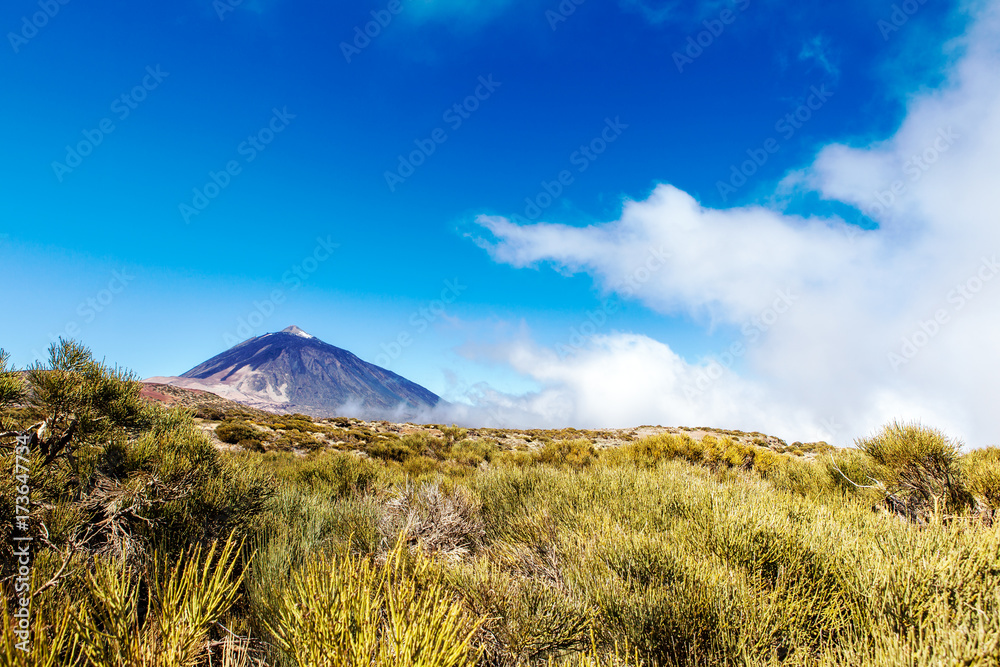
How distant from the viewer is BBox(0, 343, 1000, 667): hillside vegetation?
4.77ft

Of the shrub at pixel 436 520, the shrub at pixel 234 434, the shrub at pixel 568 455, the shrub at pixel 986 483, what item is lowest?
the shrub at pixel 234 434

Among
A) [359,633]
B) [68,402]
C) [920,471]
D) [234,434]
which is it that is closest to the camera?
[359,633]

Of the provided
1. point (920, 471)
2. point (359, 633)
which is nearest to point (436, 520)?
point (359, 633)

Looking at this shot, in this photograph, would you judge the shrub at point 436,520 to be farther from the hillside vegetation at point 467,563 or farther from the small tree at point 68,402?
the small tree at point 68,402

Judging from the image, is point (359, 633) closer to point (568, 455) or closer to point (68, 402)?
point (68, 402)

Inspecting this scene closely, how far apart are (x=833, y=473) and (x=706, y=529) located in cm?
492

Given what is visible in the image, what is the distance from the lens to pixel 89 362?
3.65m

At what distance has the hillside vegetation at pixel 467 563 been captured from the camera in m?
1.45

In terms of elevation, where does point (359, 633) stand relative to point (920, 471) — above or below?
below

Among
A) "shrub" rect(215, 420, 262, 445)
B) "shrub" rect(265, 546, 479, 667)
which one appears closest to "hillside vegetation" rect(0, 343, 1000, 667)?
"shrub" rect(265, 546, 479, 667)

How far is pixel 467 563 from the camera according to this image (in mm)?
3516

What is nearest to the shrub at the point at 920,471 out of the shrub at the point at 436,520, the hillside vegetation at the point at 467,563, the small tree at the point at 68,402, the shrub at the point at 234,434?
the hillside vegetation at the point at 467,563

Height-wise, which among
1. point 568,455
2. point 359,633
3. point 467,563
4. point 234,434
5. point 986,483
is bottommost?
point 234,434

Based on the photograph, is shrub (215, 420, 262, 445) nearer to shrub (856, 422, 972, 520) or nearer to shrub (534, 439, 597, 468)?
shrub (534, 439, 597, 468)
